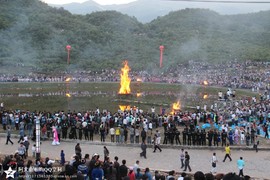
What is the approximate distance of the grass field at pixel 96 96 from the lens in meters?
39.6

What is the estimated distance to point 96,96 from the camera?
4647 cm

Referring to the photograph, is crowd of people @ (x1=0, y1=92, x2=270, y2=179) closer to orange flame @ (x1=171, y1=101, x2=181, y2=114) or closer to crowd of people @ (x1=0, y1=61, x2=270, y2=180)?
crowd of people @ (x1=0, y1=61, x2=270, y2=180)

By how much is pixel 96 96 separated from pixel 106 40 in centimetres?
4479

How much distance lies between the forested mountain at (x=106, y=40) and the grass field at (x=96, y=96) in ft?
48.5

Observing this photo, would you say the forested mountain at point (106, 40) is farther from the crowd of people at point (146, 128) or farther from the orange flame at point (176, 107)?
the crowd of people at point (146, 128)

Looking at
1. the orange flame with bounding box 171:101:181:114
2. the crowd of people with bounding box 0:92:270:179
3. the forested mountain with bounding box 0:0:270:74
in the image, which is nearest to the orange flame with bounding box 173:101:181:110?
the orange flame with bounding box 171:101:181:114

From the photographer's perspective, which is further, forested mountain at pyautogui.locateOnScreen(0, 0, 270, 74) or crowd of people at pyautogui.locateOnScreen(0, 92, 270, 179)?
forested mountain at pyautogui.locateOnScreen(0, 0, 270, 74)

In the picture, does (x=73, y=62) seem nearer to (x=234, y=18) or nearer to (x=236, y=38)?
(x=236, y=38)

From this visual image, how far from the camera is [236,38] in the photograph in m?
100

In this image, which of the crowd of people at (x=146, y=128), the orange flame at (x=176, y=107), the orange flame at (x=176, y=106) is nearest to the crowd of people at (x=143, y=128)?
the crowd of people at (x=146, y=128)

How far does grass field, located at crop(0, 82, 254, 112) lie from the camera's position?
39594mm

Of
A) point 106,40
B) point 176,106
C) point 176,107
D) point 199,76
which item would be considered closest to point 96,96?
point 176,106

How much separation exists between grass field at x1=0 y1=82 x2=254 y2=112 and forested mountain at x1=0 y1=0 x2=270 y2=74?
1479 cm

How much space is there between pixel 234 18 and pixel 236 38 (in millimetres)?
32481
